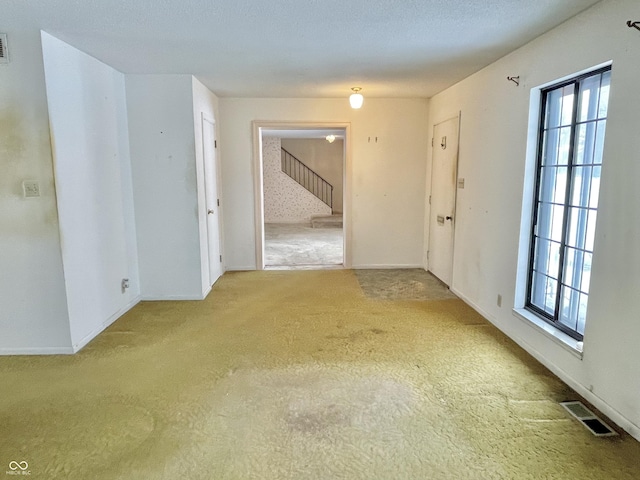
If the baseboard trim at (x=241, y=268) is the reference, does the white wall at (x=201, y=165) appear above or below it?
above

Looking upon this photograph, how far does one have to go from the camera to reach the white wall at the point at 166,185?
3963mm

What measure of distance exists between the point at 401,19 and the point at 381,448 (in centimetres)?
257

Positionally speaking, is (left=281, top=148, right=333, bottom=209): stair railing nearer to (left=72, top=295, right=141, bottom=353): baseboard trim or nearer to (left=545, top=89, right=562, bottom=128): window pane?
(left=72, top=295, right=141, bottom=353): baseboard trim

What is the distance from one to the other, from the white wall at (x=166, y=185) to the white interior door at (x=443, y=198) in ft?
9.46

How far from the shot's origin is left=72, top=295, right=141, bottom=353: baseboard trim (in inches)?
121

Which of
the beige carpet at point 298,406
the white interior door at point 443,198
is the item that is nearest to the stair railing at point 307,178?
the white interior door at point 443,198

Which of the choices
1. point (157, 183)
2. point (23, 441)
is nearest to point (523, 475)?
point (23, 441)

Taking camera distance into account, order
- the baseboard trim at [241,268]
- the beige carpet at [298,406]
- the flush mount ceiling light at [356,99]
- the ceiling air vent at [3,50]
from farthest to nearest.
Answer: the baseboard trim at [241,268] < the flush mount ceiling light at [356,99] < the ceiling air vent at [3,50] < the beige carpet at [298,406]

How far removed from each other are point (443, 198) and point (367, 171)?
1.15 m

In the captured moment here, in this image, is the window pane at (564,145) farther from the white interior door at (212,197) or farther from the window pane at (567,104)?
the white interior door at (212,197)

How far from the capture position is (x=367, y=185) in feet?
18.0

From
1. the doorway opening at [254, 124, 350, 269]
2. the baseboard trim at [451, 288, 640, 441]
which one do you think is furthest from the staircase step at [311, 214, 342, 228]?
the baseboard trim at [451, 288, 640, 441]

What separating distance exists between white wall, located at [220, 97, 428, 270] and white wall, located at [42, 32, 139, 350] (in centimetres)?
159

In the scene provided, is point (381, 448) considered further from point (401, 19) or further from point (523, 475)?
point (401, 19)
